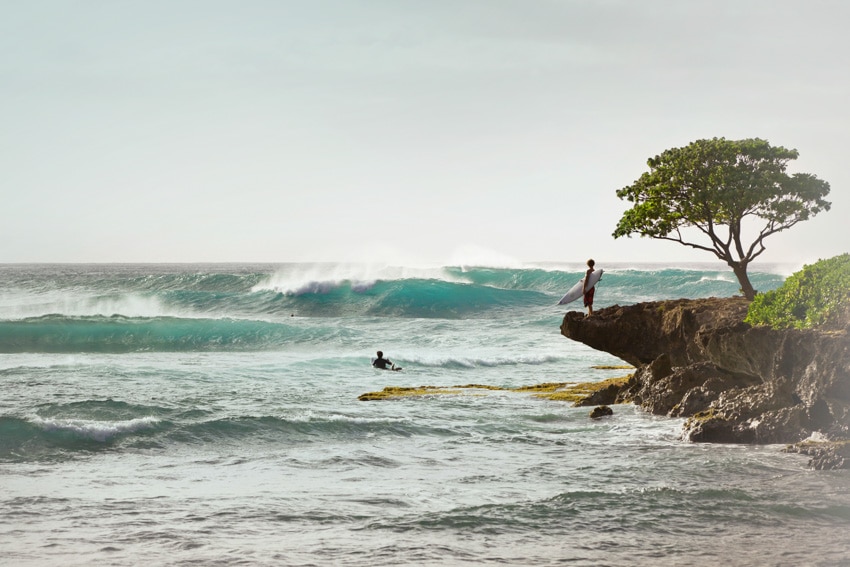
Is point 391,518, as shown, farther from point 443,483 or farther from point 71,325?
point 71,325

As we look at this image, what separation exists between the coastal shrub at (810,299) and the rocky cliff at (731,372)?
0.96ft

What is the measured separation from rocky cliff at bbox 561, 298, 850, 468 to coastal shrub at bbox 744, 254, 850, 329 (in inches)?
11.5

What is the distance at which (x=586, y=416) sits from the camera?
16594mm

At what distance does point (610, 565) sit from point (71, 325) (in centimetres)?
3899

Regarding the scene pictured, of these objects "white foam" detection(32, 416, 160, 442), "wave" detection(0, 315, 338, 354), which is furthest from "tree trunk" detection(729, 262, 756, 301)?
"wave" detection(0, 315, 338, 354)

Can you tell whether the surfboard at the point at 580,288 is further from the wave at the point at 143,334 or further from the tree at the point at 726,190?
the wave at the point at 143,334

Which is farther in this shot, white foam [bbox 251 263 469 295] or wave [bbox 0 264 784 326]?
white foam [bbox 251 263 469 295]

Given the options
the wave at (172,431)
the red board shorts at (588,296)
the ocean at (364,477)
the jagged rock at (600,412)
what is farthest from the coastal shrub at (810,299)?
the wave at (172,431)

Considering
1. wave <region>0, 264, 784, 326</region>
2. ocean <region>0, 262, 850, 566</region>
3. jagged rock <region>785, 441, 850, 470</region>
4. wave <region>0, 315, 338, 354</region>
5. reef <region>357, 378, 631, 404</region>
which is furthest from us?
wave <region>0, 264, 784, 326</region>

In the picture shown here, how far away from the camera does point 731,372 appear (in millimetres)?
15578

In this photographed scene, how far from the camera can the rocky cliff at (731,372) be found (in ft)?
39.7

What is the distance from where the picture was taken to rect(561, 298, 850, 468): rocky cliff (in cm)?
1210

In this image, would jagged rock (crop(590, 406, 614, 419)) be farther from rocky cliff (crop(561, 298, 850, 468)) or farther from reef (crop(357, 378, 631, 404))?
reef (crop(357, 378, 631, 404))

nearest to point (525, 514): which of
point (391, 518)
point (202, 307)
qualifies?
point (391, 518)
